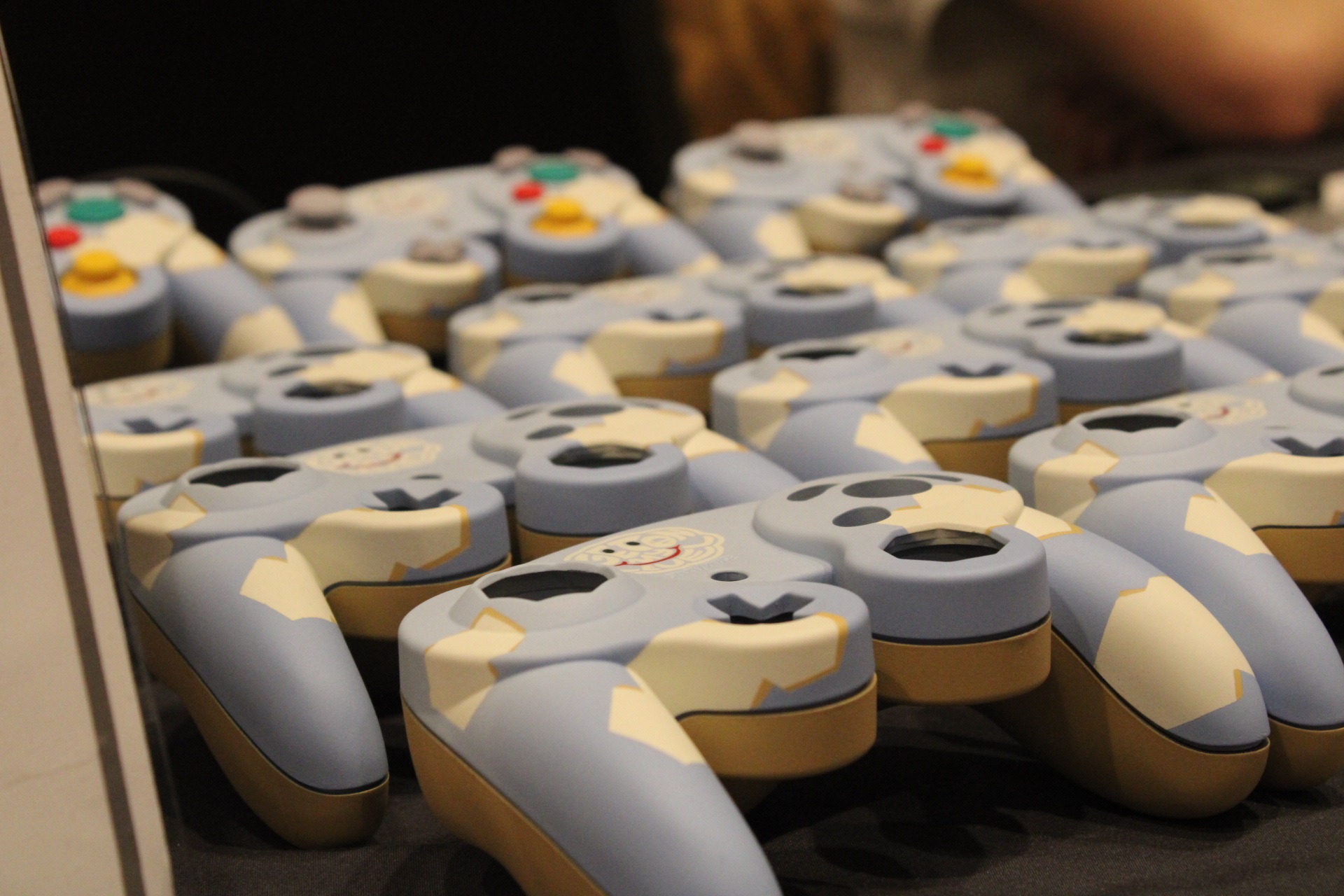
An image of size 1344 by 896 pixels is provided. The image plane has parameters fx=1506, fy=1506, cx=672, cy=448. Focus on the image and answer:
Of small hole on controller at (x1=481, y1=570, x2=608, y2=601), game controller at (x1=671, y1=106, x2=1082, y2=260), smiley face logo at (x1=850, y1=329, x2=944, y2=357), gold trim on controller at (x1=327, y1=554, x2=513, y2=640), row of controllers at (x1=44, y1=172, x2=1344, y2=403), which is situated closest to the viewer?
small hole on controller at (x1=481, y1=570, x2=608, y2=601)

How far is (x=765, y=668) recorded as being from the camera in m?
0.66

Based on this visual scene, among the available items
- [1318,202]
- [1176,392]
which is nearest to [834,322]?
[1176,392]

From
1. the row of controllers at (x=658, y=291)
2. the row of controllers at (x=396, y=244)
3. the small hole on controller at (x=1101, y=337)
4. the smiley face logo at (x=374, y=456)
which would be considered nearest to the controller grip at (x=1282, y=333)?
the row of controllers at (x=658, y=291)

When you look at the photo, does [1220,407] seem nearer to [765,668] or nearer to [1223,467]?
[1223,467]

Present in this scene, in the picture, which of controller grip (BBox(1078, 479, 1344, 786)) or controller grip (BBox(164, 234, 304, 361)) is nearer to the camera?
controller grip (BBox(1078, 479, 1344, 786))

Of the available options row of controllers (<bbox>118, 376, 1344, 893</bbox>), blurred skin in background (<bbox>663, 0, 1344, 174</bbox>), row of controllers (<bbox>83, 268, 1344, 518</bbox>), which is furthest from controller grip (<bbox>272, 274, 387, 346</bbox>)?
blurred skin in background (<bbox>663, 0, 1344, 174</bbox>)

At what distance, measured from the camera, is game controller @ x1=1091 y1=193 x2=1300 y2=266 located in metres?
1.54

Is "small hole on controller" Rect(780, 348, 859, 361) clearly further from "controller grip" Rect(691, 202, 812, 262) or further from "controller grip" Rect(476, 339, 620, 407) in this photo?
"controller grip" Rect(691, 202, 812, 262)

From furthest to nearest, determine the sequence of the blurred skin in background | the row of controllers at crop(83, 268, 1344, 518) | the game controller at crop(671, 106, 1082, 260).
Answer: the blurred skin in background → the game controller at crop(671, 106, 1082, 260) → the row of controllers at crop(83, 268, 1344, 518)

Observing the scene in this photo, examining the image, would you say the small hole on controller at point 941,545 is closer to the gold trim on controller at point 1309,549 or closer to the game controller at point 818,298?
the gold trim on controller at point 1309,549

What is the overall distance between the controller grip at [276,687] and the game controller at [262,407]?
0.59 feet

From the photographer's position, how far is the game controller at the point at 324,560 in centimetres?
78

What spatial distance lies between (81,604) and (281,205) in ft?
5.22

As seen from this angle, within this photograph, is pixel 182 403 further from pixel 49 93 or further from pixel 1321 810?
pixel 49 93
